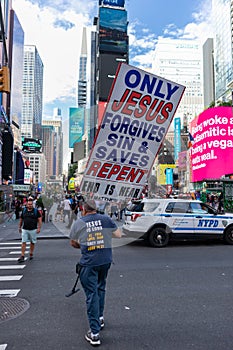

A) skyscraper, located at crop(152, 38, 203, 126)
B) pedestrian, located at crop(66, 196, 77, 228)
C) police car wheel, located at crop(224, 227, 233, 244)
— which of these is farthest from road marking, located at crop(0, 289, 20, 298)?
skyscraper, located at crop(152, 38, 203, 126)

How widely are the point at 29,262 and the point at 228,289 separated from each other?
5.16 meters

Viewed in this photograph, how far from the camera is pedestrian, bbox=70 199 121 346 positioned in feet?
11.2

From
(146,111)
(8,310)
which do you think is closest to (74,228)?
(146,111)

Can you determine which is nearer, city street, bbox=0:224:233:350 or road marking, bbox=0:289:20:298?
city street, bbox=0:224:233:350

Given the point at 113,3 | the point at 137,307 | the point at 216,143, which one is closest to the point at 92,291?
the point at 137,307

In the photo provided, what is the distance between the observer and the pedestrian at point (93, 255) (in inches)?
135

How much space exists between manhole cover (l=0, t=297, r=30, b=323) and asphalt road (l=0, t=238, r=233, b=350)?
86mm

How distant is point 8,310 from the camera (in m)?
4.50

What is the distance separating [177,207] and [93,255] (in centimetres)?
721

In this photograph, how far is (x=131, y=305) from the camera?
4660 millimetres

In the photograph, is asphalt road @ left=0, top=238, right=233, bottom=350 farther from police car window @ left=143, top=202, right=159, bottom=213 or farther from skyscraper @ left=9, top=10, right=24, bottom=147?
skyscraper @ left=9, top=10, right=24, bottom=147

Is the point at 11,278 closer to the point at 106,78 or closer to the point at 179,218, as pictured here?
the point at 106,78

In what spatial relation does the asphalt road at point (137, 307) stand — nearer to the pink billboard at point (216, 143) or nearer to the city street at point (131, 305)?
the city street at point (131, 305)

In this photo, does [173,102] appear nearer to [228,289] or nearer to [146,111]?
[146,111]
